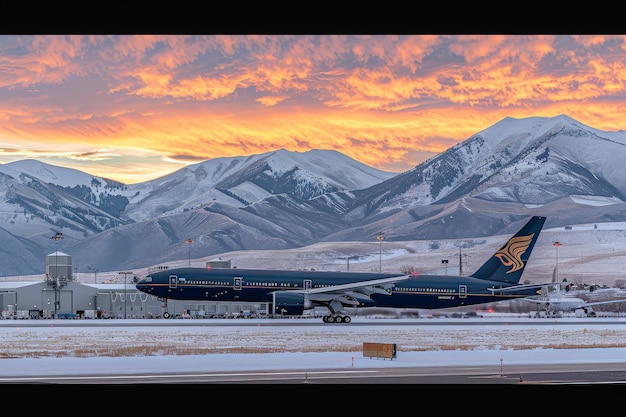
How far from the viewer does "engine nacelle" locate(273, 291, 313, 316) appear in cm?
8094

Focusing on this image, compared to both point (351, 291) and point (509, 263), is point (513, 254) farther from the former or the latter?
point (351, 291)

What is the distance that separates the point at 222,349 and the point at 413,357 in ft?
34.3

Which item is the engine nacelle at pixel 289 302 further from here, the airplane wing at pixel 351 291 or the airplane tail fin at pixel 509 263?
the airplane tail fin at pixel 509 263

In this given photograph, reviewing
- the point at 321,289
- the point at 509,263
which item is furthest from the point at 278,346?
the point at 509,263

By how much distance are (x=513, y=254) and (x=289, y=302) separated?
2518 centimetres

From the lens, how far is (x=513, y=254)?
3698 inches

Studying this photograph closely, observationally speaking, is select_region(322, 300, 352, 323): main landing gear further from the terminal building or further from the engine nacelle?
the terminal building

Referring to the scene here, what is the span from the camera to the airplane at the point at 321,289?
271 ft

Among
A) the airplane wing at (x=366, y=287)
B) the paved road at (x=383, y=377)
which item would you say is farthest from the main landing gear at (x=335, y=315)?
the paved road at (x=383, y=377)

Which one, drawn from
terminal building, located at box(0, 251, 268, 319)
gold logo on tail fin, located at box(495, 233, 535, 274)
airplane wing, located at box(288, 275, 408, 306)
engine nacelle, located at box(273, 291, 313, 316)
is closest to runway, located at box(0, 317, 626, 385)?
engine nacelle, located at box(273, 291, 313, 316)

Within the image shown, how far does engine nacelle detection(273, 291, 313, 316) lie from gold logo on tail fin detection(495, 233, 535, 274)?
22397mm

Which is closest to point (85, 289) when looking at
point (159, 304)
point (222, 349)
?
point (159, 304)

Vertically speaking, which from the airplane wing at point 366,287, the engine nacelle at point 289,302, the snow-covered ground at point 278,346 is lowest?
the snow-covered ground at point 278,346

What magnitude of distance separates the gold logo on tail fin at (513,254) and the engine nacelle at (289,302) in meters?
22.4
